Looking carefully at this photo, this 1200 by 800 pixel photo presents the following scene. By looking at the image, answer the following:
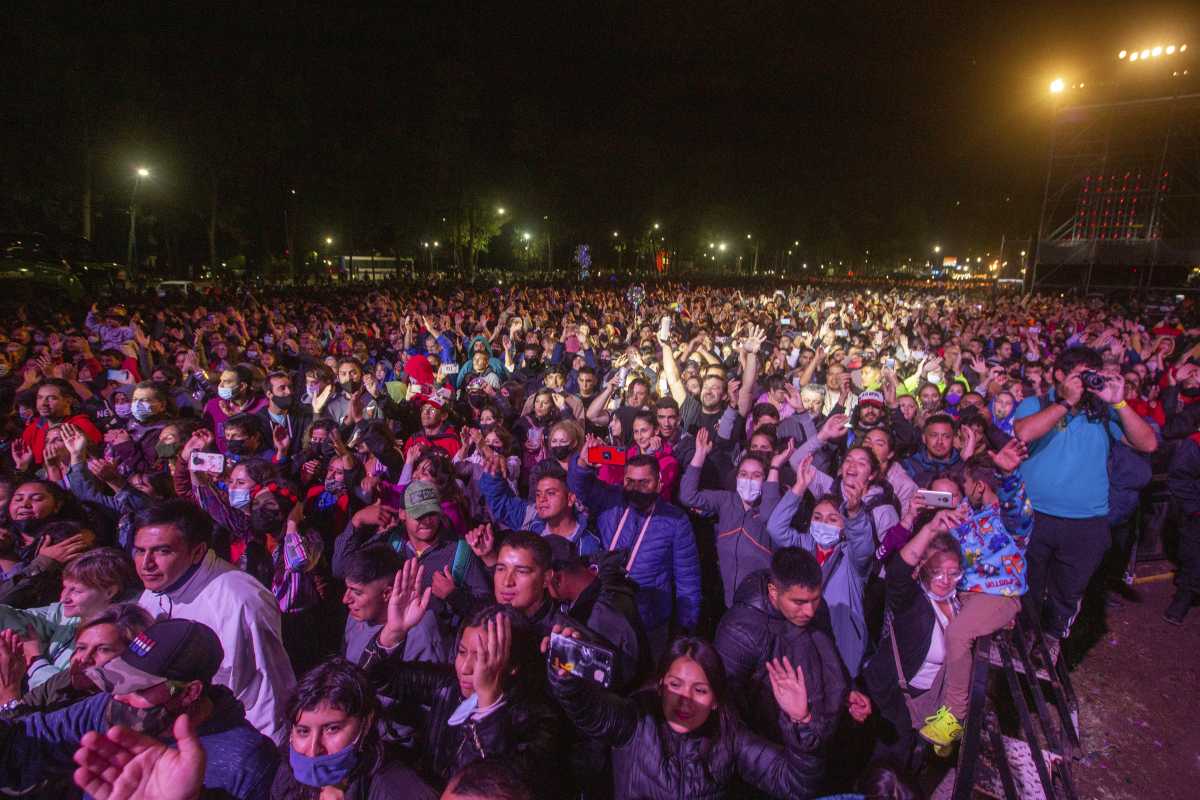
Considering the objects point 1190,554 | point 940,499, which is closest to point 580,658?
point 940,499

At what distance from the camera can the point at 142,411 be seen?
5105mm

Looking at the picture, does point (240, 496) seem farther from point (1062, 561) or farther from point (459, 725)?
point (1062, 561)

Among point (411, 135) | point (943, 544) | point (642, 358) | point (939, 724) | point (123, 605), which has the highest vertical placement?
point (411, 135)

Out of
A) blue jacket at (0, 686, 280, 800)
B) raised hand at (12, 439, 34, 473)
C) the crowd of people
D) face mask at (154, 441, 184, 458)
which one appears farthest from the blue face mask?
raised hand at (12, 439, 34, 473)

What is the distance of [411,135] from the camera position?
36938 mm

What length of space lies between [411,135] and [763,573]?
129 ft

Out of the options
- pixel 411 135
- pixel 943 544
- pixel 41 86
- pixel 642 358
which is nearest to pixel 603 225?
pixel 411 135

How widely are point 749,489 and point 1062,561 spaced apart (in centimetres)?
240

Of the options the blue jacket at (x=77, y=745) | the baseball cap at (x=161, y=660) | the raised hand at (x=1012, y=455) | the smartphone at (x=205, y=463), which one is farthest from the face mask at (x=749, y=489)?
the smartphone at (x=205, y=463)

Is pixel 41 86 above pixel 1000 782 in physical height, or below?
above

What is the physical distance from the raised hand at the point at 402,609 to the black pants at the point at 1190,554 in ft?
19.3

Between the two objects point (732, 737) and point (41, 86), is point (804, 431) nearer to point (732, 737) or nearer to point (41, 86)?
point (732, 737)

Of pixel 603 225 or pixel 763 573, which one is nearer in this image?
pixel 763 573

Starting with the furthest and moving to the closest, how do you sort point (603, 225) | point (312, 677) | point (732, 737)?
point (603, 225) < point (732, 737) < point (312, 677)
